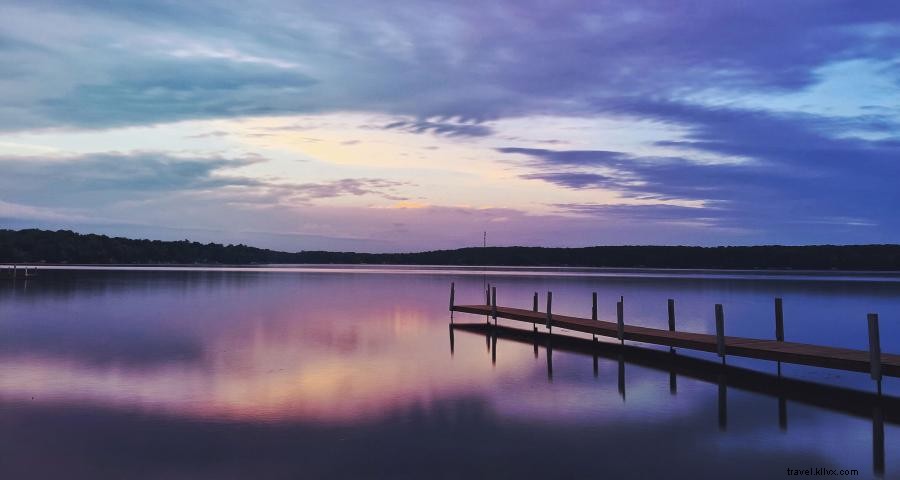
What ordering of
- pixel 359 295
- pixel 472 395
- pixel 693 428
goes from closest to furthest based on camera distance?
pixel 693 428 < pixel 472 395 < pixel 359 295

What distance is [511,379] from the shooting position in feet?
57.6

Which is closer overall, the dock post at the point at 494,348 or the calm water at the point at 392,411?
the calm water at the point at 392,411

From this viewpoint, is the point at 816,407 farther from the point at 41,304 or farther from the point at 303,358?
the point at 41,304

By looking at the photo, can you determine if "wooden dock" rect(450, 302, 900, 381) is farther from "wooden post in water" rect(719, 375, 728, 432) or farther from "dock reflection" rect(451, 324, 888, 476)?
"wooden post in water" rect(719, 375, 728, 432)

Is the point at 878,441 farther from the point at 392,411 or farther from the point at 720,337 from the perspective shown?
the point at 392,411

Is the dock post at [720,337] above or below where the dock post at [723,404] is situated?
above

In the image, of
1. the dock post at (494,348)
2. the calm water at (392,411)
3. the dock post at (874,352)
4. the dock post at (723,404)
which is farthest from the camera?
the dock post at (494,348)

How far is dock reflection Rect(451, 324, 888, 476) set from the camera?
13.4 metres

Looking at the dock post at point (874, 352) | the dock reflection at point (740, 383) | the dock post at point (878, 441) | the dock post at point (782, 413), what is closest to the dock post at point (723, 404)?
the dock reflection at point (740, 383)

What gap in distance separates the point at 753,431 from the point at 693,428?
102 cm

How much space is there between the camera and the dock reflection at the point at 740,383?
44.0 feet

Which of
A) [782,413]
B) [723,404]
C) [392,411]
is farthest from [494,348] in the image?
[782,413]

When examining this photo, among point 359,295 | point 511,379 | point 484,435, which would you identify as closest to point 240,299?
point 359,295

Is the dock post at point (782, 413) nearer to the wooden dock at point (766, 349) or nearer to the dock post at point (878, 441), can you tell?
the dock post at point (878, 441)
